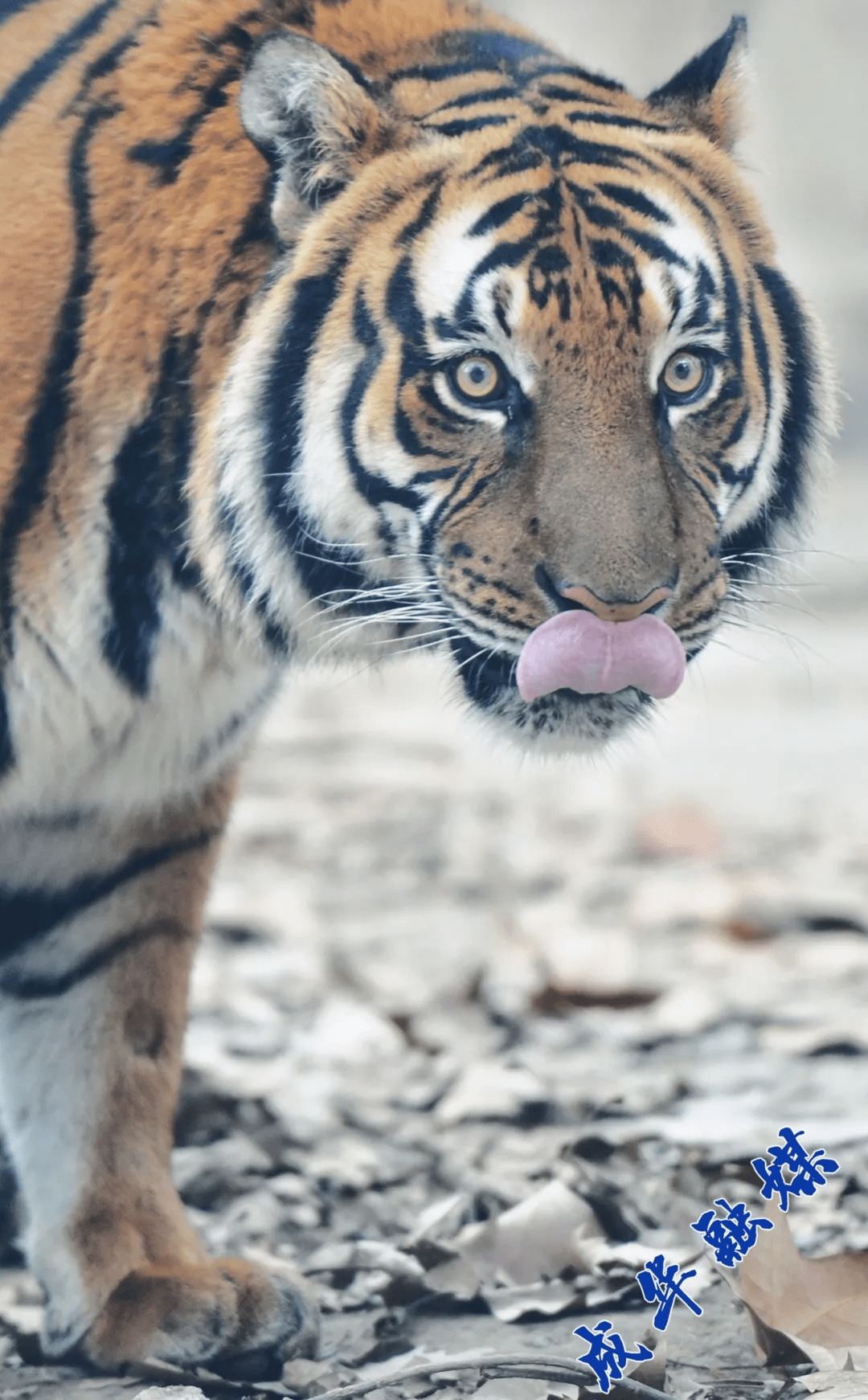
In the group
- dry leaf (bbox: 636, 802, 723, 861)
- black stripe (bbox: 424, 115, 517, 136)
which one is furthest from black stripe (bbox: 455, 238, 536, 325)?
dry leaf (bbox: 636, 802, 723, 861)

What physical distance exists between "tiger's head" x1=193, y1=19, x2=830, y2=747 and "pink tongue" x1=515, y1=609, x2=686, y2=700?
0.02 m

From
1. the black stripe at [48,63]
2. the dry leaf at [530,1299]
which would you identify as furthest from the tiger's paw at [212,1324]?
the black stripe at [48,63]

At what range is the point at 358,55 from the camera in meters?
2.58

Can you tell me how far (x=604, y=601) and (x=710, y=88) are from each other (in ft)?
2.97

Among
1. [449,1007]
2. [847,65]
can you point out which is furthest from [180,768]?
[847,65]

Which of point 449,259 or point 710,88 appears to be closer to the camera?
point 449,259

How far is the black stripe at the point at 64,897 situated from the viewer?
9.21 ft

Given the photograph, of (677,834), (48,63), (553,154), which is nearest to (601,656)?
(553,154)

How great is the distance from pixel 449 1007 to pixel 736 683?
15.3ft

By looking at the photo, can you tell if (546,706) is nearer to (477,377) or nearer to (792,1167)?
(477,377)

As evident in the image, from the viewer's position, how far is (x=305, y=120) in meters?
2.35

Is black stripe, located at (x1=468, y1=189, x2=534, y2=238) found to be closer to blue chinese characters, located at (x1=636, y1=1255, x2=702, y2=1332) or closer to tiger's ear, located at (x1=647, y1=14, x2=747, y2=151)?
tiger's ear, located at (x1=647, y1=14, x2=747, y2=151)

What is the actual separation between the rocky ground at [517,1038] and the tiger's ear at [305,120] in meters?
0.69

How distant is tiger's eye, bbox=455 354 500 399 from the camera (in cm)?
223
